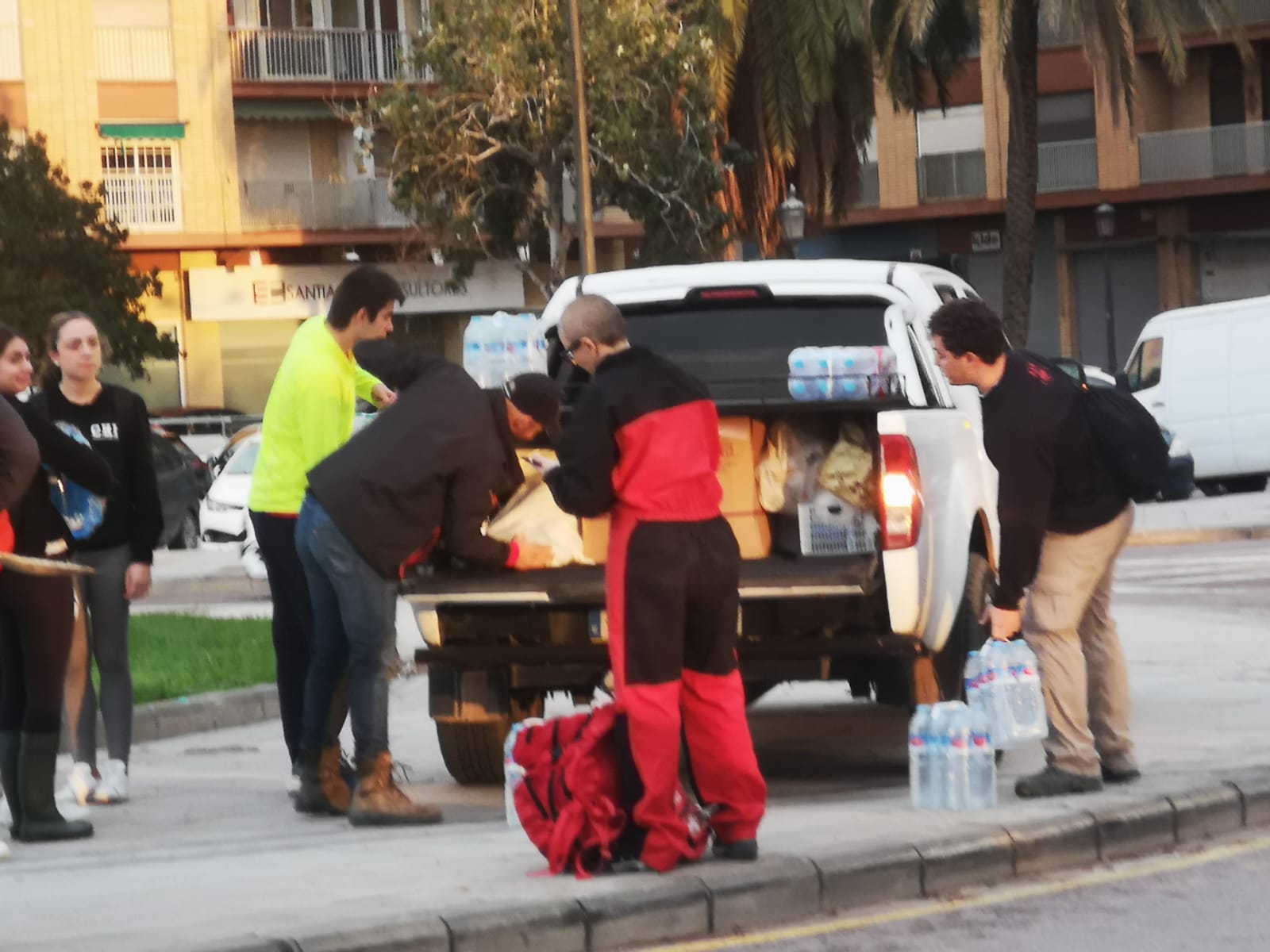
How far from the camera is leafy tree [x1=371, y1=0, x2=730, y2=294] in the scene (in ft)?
112

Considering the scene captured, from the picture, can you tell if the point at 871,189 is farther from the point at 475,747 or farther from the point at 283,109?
the point at 475,747

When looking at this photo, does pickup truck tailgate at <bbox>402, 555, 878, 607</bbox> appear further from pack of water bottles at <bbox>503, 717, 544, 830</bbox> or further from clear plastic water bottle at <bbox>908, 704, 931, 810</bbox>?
pack of water bottles at <bbox>503, 717, 544, 830</bbox>

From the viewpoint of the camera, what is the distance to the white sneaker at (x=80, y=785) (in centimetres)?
894

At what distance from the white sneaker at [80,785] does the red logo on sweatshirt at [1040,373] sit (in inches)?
155

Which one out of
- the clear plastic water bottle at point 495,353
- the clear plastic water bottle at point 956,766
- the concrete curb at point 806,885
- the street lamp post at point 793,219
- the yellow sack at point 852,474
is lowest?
the concrete curb at point 806,885

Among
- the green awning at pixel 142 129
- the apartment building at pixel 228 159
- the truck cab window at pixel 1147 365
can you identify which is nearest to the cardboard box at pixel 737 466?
the truck cab window at pixel 1147 365

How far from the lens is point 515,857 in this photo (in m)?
7.25

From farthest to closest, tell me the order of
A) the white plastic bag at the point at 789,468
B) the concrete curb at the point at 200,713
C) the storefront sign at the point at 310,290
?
the storefront sign at the point at 310,290 → the concrete curb at the point at 200,713 → the white plastic bag at the point at 789,468

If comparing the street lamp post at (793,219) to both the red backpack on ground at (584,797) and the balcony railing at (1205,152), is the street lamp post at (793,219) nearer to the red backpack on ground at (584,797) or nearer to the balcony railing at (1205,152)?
the red backpack on ground at (584,797)

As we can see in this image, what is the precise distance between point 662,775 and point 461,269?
3510cm

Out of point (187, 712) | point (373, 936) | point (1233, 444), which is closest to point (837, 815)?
point (373, 936)

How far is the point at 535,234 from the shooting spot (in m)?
41.7

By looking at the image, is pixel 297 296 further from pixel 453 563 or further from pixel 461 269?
pixel 453 563

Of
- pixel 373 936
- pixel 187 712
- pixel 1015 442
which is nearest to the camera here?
pixel 373 936
